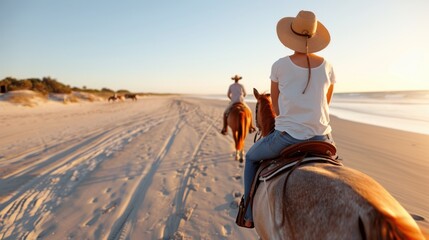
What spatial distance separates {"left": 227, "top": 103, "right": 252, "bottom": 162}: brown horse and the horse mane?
3.86 metres

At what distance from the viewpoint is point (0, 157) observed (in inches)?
268

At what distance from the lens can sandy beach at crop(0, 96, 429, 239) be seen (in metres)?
3.64

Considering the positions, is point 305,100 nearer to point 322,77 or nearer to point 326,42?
point 322,77

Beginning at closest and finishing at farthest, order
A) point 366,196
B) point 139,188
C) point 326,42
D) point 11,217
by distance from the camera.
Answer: point 366,196 < point 326,42 < point 11,217 < point 139,188

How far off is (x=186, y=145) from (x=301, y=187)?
732 cm

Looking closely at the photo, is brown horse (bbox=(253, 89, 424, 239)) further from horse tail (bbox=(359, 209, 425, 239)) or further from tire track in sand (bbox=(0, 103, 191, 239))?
tire track in sand (bbox=(0, 103, 191, 239))

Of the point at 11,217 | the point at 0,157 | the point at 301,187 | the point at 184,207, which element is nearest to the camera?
the point at 301,187

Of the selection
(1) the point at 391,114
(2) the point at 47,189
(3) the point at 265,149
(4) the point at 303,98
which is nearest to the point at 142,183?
(2) the point at 47,189

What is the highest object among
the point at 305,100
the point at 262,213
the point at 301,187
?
the point at 305,100

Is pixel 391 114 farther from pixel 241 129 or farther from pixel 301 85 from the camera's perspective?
pixel 301 85

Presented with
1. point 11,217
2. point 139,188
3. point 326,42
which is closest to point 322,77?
point 326,42

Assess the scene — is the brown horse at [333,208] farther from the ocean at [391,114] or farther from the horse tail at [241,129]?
the ocean at [391,114]

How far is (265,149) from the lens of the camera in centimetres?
255

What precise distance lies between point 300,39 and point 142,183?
4490 millimetres
